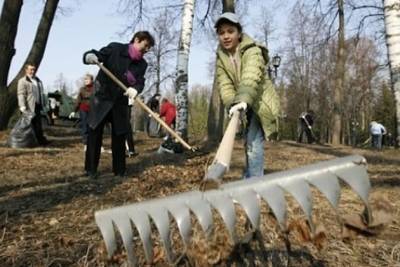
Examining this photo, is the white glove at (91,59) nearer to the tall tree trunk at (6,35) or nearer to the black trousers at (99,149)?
the black trousers at (99,149)

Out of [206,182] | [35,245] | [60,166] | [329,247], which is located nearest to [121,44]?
[60,166]

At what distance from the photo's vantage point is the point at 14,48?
1340 cm

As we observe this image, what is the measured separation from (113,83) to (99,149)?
0.85 m

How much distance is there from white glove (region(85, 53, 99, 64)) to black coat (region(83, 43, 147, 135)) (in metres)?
0.12

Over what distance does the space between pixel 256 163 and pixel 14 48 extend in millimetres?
10914

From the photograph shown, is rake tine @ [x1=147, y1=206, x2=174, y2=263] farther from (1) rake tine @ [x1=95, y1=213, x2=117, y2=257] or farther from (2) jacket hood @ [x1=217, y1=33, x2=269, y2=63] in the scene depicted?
(2) jacket hood @ [x1=217, y1=33, x2=269, y2=63]

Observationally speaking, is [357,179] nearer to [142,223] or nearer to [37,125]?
[142,223]

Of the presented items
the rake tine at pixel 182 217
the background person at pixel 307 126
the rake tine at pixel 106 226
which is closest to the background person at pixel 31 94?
the rake tine at pixel 106 226

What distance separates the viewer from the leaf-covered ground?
249cm

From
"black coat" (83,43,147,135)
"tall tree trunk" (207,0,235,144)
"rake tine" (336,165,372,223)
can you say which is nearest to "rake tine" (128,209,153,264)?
"rake tine" (336,165,372,223)

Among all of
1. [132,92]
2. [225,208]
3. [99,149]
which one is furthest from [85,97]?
[225,208]

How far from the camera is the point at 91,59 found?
588 cm

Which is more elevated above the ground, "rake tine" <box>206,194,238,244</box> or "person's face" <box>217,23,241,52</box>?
"person's face" <box>217,23,241,52</box>

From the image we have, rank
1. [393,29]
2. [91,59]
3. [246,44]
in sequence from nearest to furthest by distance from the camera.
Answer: [246,44]
[91,59]
[393,29]
